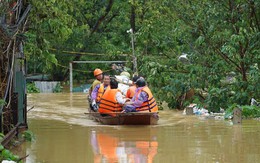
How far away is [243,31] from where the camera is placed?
20234 millimetres

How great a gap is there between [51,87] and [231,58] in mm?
17341

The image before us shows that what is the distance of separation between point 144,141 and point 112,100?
379 centimetres

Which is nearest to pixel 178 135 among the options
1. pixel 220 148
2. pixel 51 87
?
pixel 220 148

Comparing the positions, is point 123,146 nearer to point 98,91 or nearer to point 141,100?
point 141,100

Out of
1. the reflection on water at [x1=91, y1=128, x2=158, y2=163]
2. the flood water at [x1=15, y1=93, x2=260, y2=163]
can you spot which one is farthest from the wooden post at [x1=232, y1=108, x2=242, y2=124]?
the reflection on water at [x1=91, y1=128, x2=158, y2=163]

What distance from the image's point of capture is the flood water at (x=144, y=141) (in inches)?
494

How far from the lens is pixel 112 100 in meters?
18.7

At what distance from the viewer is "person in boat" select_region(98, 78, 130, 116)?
18.6 meters

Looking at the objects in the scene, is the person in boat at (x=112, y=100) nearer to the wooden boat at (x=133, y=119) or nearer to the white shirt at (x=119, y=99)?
the white shirt at (x=119, y=99)

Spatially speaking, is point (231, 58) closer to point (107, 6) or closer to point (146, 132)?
point (146, 132)

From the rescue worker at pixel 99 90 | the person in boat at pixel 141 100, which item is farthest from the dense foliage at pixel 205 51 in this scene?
the person in boat at pixel 141 100

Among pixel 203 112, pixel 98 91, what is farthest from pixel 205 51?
pixel 98 91

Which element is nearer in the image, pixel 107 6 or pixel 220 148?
pixel 220 148

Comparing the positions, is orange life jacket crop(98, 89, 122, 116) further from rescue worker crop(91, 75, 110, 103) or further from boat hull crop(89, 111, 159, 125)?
rescue worker crop(91, 75, 110, 103)
